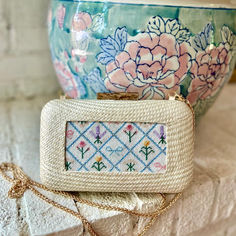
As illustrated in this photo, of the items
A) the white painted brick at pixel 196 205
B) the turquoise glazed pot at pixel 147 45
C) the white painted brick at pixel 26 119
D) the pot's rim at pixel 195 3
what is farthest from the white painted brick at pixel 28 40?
the white painted brick at pixel 196 205

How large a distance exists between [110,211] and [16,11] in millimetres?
515

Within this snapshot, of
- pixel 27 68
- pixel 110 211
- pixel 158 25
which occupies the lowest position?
pixel 110 211

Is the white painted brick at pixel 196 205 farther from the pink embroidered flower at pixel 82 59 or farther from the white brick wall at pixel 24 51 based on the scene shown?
the white brick wall at pixel 24 51

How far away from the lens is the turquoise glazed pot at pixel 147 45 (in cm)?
45

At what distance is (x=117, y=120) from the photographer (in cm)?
41

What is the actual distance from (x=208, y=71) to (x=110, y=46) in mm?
152

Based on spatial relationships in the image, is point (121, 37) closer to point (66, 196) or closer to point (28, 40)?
point (66, 196)

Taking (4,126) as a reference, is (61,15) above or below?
above

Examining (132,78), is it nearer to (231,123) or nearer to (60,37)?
(60,37)

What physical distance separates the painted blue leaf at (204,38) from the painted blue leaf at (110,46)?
111 millimetres

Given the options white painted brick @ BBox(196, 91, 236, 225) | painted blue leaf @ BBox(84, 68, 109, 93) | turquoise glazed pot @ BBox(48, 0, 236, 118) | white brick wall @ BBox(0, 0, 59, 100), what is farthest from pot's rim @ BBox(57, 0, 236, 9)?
white brick wall @ BBox(0, 0, 59, 100)

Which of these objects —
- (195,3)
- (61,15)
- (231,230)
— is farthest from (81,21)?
(231,230)

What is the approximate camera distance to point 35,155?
1.81 feet

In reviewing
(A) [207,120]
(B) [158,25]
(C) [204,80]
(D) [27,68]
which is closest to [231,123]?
(A) [207,120]
